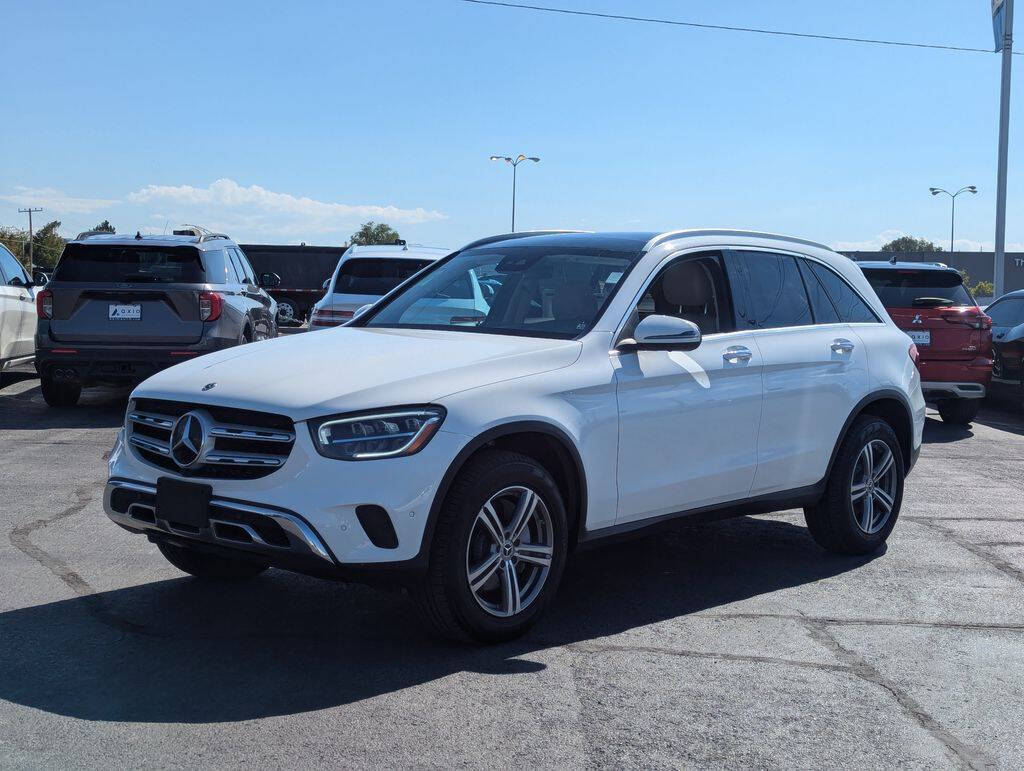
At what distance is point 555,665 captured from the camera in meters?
4.65

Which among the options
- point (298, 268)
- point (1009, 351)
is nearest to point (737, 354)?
point (1009, 351)

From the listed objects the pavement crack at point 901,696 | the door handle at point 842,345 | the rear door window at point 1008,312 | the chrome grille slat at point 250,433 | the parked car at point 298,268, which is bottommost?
the pavement crack at point 901,696

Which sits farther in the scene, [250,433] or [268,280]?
[268,280]

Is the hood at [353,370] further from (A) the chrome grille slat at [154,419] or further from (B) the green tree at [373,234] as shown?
(B) the green tree at [373,234]

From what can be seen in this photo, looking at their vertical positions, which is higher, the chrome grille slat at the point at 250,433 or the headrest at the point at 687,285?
the headrest at the point at 687,285

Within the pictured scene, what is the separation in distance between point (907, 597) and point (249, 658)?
318cm

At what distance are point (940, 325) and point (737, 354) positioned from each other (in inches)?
316

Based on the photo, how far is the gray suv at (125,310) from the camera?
12.2m

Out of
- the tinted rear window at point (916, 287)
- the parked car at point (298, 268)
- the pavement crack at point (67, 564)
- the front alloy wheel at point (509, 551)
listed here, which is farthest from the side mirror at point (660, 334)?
the parked car at point (298, 268)

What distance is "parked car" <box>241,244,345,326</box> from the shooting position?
120 ft

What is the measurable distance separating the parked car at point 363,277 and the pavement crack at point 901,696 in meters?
10.2

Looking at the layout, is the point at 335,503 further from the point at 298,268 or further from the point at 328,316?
the point at 298,268

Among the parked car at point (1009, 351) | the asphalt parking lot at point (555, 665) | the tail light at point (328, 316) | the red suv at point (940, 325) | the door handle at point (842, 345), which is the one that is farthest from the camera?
the tail light at point (328, 316)

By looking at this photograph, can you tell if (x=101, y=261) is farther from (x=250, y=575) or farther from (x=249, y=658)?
(x=249, y=658)
